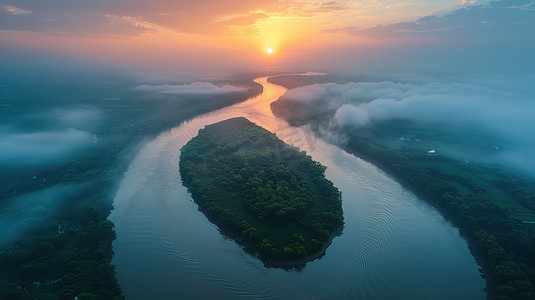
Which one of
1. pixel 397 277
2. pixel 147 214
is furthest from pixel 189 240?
pixel 397 277

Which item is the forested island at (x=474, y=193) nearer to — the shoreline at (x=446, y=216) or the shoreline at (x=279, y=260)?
the shoreline at (x=446, y=216)

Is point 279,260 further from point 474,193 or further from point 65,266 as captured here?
point 474,193

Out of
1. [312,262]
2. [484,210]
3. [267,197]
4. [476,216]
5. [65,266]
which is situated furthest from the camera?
[267,197]

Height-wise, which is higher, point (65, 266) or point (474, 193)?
point (65, 266)

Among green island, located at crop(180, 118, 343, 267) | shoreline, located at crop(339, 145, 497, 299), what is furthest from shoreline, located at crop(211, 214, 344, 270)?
shoreline, located at crop(339, 145, 497, 299)

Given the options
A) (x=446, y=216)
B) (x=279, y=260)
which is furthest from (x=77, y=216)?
(x=446, y=216)

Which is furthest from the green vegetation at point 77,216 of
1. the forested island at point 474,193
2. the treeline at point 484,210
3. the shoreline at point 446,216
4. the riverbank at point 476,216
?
the forested island at point 474,193

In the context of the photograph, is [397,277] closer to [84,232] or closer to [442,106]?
[84,232]
